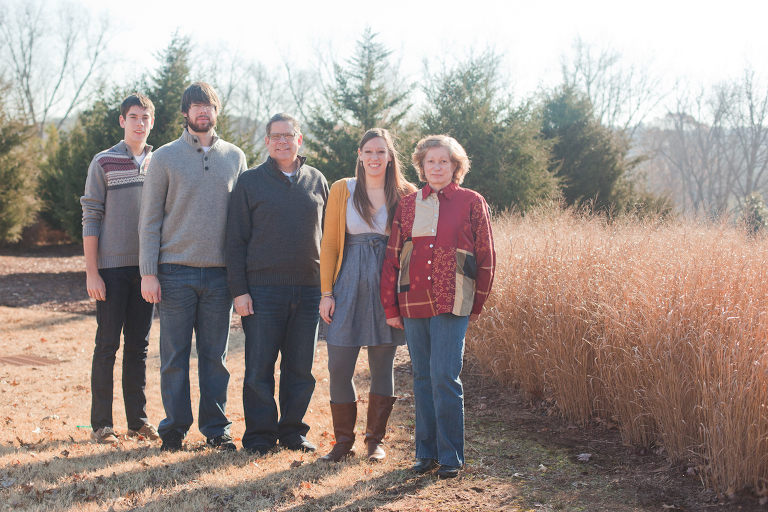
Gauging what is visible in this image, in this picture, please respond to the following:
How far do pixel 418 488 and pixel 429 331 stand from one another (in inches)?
31.6

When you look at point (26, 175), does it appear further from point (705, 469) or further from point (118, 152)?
point (705, 469)

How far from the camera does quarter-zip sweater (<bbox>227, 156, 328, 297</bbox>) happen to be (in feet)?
10.4

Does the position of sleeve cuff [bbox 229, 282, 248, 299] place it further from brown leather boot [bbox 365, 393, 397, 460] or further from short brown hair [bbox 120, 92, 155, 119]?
short brown hair [bbox 120, 92, 155, 119]

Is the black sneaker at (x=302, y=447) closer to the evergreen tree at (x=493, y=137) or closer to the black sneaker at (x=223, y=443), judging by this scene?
the black sneaker at (x=223, y=443)

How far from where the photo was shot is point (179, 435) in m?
3.35

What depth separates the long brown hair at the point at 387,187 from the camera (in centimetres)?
308

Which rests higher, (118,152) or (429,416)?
(118,152)

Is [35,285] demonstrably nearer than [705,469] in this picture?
No

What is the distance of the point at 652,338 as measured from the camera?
331cm

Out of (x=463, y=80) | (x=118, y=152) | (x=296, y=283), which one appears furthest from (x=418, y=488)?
(x=463, y=80)

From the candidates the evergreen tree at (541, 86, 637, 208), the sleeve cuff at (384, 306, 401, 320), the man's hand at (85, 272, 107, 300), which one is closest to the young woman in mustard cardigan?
the sleeve cuff at (384, 306, 401, 320)

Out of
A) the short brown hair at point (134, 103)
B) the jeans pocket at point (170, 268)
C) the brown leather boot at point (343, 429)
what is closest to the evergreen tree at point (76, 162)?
the short brown hair at point (134, 103)

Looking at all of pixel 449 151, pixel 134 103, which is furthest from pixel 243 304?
pixel 134 103

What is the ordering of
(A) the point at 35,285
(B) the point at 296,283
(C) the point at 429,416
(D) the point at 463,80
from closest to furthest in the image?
(C) the point at 429,416, (B) the point at 296,283, (A) the point at 35,285, (D) the point at 463,80
